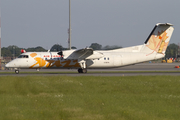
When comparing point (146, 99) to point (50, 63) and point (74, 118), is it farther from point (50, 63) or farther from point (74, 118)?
point (50, 63)

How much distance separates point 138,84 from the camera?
Answer: 1809 cm

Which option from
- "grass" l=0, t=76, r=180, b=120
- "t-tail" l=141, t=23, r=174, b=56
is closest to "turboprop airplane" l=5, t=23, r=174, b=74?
"t-tail" l=141, t=23, r=174, b=56

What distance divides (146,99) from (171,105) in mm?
1633

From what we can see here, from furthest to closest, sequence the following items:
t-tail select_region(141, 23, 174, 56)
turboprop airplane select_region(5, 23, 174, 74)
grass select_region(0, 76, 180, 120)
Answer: t-tail select_region(141, 23, 174, 56) → turboprop airplane select_region(5, 23, 174, 74) → grass select_region(0, 76, 180, 120)

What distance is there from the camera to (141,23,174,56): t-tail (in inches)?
1280

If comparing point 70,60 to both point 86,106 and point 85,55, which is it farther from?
point 86,106

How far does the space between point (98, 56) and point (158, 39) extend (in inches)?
370

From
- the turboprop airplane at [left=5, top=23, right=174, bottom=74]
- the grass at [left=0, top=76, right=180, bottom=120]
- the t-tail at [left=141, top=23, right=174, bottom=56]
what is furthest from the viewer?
the t-tail at [left=141, top=23, right=174, bottom=56]

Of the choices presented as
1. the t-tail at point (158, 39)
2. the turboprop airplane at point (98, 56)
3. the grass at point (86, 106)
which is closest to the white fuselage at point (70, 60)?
the turboprop airplane at point (98, 56)

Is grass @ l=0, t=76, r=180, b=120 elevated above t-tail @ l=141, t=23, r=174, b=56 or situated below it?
below

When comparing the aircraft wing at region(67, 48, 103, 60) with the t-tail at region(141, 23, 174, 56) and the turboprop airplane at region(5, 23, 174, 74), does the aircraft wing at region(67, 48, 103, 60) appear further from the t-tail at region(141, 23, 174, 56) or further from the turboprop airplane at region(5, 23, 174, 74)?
the t-tail at region(141, 23, 174, 56)

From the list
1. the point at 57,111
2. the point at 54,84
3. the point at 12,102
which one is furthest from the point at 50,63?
the point at 57,111

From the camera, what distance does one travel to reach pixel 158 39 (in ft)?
108

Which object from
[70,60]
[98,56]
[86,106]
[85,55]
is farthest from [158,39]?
[86,106]
